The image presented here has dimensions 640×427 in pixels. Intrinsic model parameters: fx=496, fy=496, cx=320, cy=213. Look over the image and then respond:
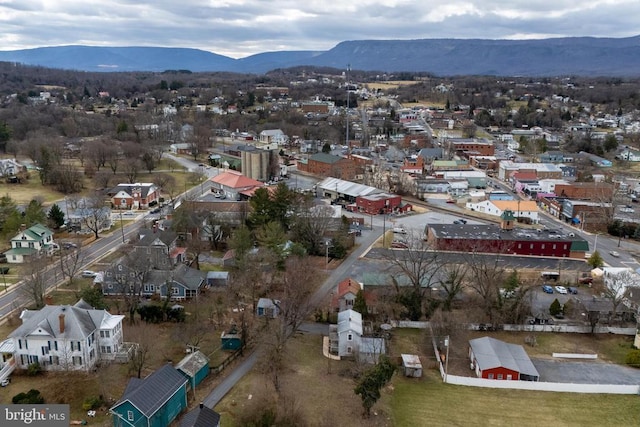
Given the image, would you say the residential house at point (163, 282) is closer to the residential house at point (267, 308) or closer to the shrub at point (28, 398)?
the residential house at point (267, 308)

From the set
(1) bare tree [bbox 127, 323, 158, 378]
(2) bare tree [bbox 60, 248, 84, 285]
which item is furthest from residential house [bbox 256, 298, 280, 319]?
(2) bare tree [bbox 60, 248, 84, 285]

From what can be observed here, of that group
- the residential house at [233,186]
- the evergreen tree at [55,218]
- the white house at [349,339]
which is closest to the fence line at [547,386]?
the white house at [349,339]

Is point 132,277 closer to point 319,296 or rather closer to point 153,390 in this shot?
point 319,296

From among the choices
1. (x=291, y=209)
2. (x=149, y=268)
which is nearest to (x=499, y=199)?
(x=291, y=209)

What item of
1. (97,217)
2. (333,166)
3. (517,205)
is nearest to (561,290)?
(517,205)

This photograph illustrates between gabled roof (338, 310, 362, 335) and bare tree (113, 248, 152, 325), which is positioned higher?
bare tree (113, 248, 152, 325)

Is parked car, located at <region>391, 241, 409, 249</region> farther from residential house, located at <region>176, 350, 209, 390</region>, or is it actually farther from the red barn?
residential house, located at <region>176, 350, 209, 390</region>

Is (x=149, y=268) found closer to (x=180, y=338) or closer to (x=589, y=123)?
(x=180, y=338)
